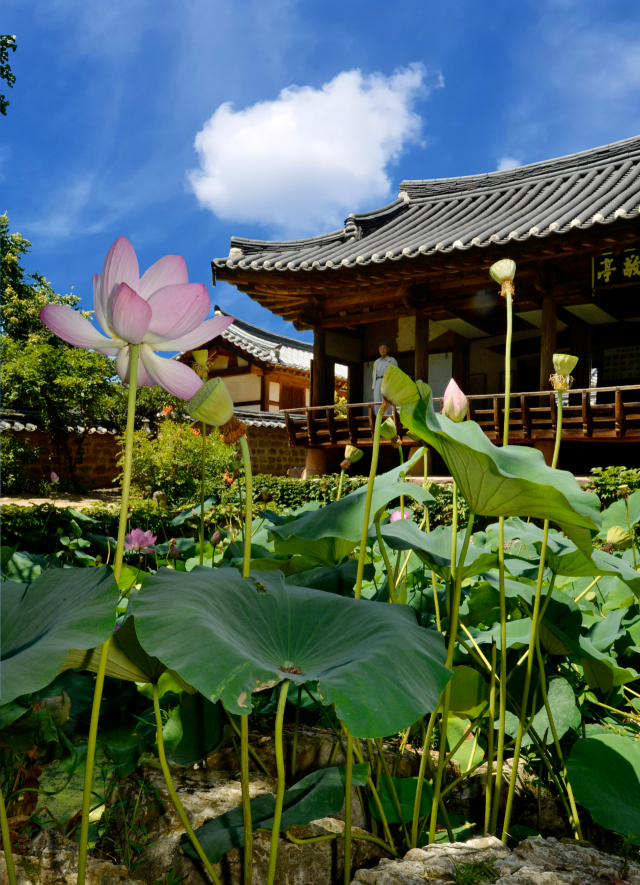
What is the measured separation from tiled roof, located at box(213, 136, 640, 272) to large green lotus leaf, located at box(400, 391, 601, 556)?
5.19 m

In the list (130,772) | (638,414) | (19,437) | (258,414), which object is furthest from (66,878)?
(258,414)

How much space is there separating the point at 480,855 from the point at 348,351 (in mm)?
7962

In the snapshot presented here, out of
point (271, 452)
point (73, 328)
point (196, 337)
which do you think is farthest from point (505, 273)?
→ point (271, 452)

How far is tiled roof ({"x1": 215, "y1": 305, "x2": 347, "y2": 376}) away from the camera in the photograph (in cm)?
1396

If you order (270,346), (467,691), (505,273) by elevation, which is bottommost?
(467,691)

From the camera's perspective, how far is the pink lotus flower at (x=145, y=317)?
0.67 m

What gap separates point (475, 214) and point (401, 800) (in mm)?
7913

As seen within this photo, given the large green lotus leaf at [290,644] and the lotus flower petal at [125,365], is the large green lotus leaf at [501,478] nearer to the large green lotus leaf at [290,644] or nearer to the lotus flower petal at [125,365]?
the large green lotus leaf at [290,644]

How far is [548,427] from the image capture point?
6.36 meters

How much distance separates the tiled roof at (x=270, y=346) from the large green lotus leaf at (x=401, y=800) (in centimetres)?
1157

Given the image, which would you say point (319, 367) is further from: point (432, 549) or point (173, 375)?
point (173, 375)

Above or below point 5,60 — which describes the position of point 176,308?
below

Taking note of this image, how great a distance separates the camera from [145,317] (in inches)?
26.1

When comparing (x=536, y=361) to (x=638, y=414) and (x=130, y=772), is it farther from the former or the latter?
(x=130, y=772)
